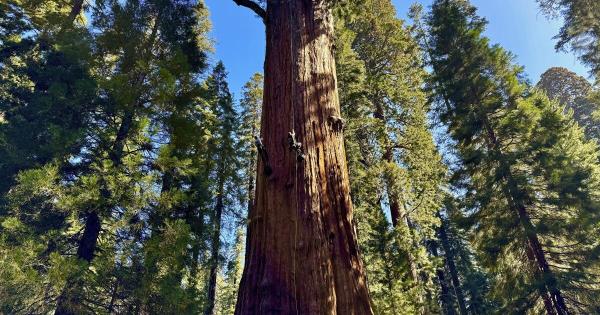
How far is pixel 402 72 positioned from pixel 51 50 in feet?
43.2

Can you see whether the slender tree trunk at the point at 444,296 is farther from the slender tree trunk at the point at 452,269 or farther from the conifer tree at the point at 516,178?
the conifer tree at the point at 516,178

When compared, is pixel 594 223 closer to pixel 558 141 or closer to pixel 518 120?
pixel 558 141

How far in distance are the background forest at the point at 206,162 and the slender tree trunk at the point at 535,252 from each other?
1.8 inches

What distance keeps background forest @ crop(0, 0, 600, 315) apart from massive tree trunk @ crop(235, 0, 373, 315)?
3980 mm

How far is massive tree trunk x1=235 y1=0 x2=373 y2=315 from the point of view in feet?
6.84

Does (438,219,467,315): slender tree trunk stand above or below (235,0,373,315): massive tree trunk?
above

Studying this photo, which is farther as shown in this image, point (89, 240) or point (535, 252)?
point (535, 252)

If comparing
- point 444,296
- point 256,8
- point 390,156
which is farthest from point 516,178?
point 444,296

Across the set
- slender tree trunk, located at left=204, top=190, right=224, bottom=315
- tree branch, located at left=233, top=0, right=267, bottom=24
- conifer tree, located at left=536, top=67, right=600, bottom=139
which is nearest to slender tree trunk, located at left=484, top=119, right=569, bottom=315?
slender tree trunk, located at left=204, top=190, right=224, bottom=315

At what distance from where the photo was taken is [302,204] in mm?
2287

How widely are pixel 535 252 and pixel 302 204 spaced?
11.5 m

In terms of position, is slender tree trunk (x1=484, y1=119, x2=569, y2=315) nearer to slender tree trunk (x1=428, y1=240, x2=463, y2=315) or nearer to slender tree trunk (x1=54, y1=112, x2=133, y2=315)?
slender tree trunk (x1=54, y1=112, x2=133, y2=315)

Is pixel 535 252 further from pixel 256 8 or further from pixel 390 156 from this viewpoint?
pixel 256 8

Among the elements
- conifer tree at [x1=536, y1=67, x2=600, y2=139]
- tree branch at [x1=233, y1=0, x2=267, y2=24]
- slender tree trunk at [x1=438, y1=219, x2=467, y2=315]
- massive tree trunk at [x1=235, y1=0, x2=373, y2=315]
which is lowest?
massive tree trunk at [x1=235, y1=0, x2=373, y2=315]
